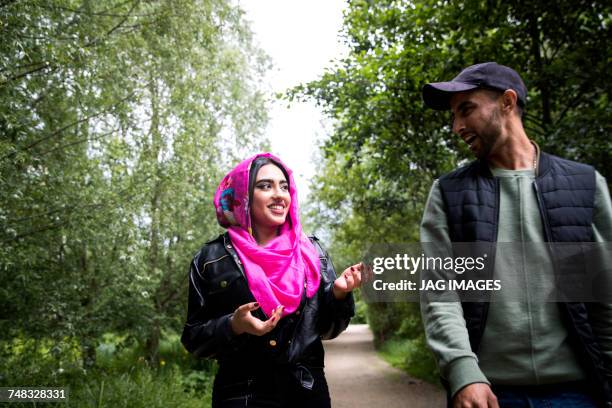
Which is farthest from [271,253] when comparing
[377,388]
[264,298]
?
[377,388]

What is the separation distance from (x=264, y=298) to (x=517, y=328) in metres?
1.10

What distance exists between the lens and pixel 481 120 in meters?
1.94

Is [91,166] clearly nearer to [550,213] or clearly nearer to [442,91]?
[442,91]

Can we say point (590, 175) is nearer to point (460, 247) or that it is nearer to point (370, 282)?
point (460, 247)

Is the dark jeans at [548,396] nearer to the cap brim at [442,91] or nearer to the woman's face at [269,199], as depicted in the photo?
the cap brim at [442,91]

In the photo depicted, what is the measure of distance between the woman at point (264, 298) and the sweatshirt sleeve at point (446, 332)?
0.44 meters

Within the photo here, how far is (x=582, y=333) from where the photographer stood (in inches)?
65.6

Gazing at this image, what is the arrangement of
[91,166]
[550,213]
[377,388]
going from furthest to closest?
[377,388], [91,166], [550,213]

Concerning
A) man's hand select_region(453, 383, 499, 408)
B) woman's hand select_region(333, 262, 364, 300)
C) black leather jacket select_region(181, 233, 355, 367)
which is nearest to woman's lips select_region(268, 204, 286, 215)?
black leather jacket select_region(181, 233, 355, 367)

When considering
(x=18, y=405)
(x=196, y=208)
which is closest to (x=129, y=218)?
(x=18, y=405)

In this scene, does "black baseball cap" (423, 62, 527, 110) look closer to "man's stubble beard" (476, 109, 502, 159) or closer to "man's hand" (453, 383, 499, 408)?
"man's stubble beard" (476, 109, 502, 159)

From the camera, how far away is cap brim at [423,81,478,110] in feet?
6.31

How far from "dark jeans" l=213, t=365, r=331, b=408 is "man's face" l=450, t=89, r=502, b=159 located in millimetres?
1293

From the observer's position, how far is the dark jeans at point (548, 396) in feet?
5.41
